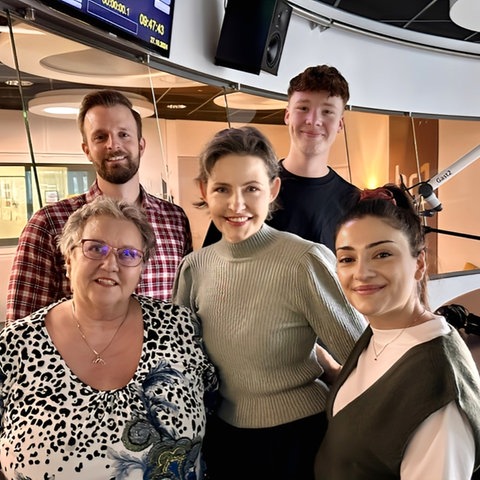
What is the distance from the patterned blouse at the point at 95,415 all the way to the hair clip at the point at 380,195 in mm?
655

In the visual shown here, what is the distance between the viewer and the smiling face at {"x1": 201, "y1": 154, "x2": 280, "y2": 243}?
1379 millimetres

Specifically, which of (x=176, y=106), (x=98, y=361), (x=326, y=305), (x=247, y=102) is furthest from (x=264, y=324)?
(x=247, y=102)

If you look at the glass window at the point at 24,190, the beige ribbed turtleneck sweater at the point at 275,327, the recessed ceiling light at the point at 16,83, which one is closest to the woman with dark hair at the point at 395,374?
the beige ribbed turtleneck sweater at the point at 275,327

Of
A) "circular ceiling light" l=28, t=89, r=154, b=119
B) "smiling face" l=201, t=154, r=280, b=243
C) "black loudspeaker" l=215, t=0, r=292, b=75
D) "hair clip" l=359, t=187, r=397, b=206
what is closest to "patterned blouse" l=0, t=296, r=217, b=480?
"smiling face" l=201, t=154, r=280, b=243

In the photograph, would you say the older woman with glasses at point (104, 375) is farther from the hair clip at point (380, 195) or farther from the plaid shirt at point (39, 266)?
the hair clip at point (380, 195)

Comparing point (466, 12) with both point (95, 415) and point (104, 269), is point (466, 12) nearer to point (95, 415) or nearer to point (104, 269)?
point (104, 269)

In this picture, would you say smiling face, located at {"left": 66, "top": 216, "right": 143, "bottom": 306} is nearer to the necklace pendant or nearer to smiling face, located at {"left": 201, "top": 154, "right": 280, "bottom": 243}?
the necklace pendant

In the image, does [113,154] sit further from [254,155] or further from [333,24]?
[333,24]

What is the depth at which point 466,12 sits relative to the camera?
3215 mm

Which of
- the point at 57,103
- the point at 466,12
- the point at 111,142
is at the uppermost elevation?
the point at 466,12

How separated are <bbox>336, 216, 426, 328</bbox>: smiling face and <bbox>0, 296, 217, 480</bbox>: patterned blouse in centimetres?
53

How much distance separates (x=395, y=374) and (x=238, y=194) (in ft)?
2.03

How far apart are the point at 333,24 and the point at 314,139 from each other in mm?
3429

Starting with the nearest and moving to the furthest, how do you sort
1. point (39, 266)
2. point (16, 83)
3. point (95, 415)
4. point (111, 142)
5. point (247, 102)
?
point (95, 415)
point (39, 266)
point (111, 142)
point (16, 83)
point (247, 102)
